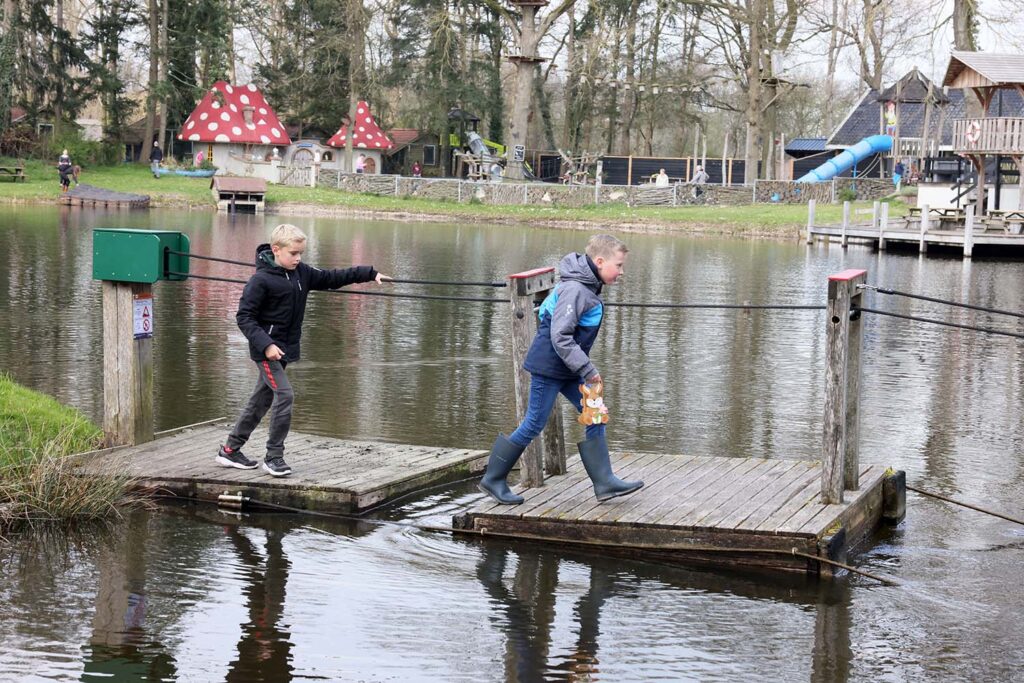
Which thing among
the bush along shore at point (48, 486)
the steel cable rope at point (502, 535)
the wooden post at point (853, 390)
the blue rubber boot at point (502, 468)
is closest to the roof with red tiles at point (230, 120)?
the bush along shore at point (48, 486)

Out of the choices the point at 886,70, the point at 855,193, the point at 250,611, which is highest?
the point at 886,70

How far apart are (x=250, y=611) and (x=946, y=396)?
30.9 feet

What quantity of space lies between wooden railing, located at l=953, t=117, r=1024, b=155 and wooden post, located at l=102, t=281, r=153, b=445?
32949mm

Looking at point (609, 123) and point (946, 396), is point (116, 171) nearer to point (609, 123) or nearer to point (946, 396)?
point (609, 123)

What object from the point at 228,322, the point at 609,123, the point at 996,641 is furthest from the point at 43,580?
the point at 609,123

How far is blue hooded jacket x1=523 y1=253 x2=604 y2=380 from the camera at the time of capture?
773cm

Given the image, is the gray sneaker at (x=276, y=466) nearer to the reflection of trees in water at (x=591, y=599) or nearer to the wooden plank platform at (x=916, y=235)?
the reflection of trees in water at (x=591, y=599)

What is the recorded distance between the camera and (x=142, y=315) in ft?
31.4

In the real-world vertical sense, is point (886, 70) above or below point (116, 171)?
above

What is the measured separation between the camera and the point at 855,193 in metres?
52.4

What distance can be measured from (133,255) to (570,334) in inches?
132

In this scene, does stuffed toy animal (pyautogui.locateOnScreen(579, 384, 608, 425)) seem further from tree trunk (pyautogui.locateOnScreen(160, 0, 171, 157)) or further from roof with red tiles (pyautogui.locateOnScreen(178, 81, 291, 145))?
roof with red tiles (pyautogui.locateOnScreen(178, 81, 291, 145))

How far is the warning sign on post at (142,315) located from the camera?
951 cm

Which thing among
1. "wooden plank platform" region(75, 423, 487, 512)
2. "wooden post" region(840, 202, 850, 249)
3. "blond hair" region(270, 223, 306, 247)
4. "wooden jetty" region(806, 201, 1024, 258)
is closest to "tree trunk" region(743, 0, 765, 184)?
"wooden jetty" region(806, 201, 1024, 258)
